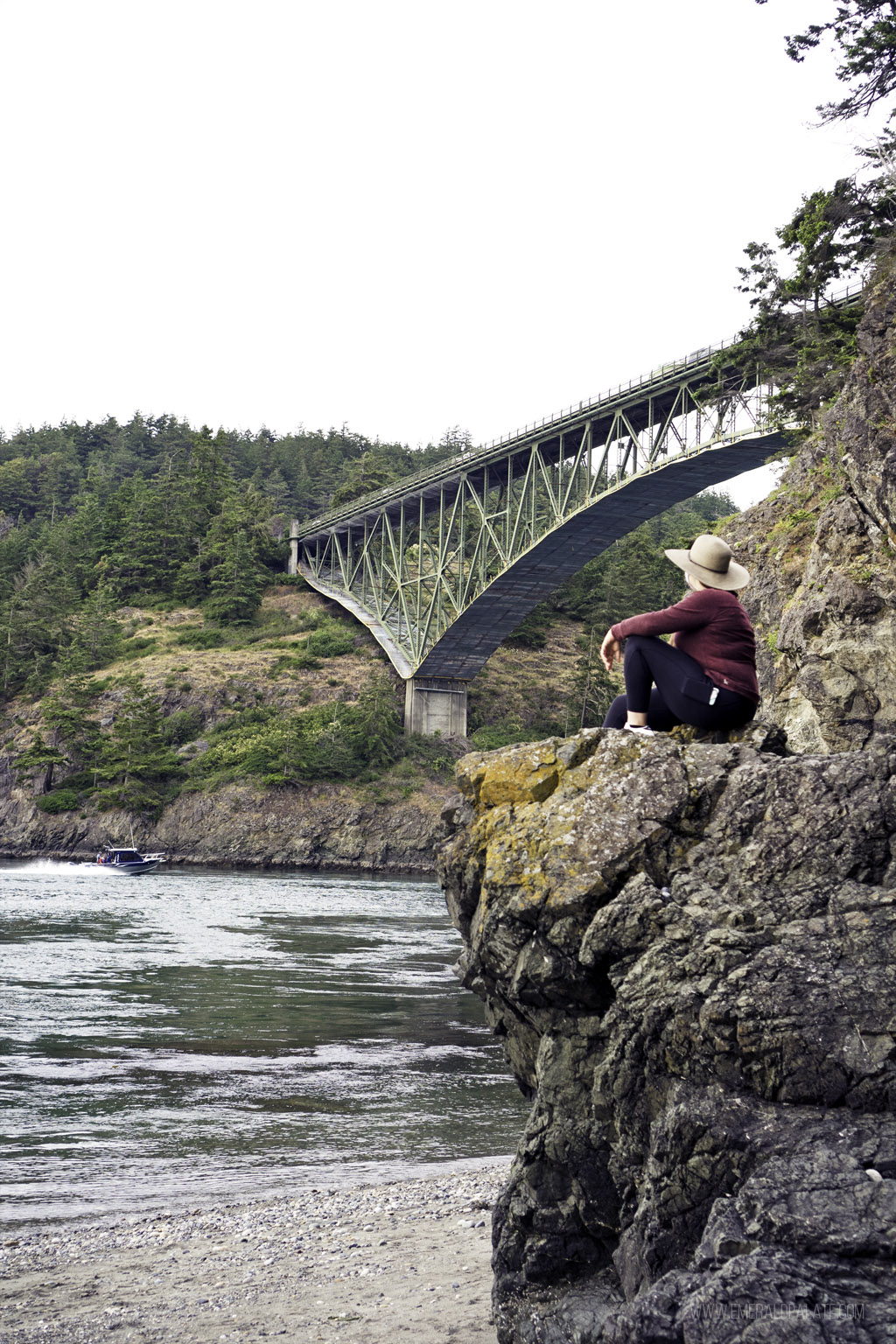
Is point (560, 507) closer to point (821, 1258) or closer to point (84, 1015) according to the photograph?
point (84, 1015)

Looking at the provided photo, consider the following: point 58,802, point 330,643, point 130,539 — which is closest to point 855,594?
point 58,802

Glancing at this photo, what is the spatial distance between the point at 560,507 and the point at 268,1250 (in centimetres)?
4248

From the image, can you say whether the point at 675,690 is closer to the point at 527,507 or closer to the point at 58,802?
the point at 527,507

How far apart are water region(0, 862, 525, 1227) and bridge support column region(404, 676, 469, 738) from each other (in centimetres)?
4040

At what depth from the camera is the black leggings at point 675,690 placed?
559 cm

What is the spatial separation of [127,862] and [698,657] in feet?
163

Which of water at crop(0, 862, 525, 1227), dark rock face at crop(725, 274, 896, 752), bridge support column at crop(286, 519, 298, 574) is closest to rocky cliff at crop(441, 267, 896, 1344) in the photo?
water at crop(0, 862, 525, 1227)

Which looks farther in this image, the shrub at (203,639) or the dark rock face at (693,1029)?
the shrub at (203,639)

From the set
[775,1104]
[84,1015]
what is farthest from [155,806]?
[775,1104]

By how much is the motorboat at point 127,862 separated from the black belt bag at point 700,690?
157ft

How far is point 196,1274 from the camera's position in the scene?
641 cm

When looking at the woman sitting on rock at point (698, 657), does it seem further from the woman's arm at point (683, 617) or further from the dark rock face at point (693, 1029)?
the dark rock face at point (693, 1029)

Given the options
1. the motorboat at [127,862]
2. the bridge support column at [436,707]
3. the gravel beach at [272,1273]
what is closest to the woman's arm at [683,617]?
the gravel beach at [272,1273]

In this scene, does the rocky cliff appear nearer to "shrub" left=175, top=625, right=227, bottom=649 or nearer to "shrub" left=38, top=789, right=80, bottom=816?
"shrub" left=38, top=789, right=80, bottom=816
